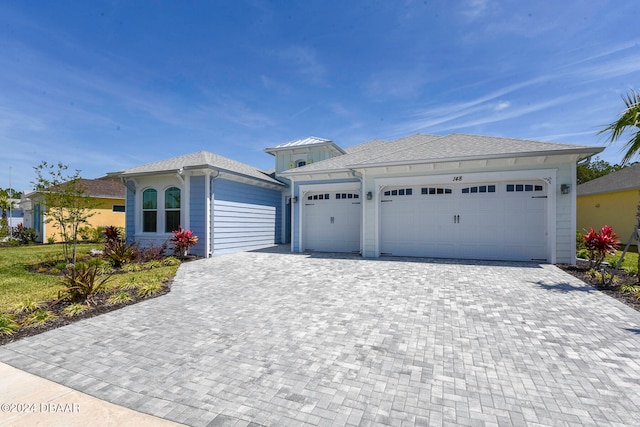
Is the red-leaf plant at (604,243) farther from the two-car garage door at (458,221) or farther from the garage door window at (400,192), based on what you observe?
the garage door window at (400,192)

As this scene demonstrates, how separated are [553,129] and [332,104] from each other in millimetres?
9332

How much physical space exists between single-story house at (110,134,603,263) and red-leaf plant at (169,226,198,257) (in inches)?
19.1

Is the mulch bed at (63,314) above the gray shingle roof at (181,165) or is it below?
below

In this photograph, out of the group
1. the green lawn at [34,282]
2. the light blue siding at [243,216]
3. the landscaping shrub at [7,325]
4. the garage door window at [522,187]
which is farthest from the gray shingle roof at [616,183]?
the landscaping shrub at [7,325]

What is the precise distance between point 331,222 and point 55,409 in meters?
9.91

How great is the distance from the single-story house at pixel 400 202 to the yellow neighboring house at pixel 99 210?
34.0 ft

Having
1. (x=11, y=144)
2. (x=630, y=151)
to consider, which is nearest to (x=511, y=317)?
(x=630, y=151)

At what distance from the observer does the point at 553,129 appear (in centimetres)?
1155

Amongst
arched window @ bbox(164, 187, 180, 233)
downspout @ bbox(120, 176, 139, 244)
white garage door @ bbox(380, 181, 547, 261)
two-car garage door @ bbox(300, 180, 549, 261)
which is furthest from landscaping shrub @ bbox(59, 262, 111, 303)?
white garage door @ bbox(380, 181, 547, 261)

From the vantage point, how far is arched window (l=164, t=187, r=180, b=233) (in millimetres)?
11367

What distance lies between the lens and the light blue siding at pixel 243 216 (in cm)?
1105

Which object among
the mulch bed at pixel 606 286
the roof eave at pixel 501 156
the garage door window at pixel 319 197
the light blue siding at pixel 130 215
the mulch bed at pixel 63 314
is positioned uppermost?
the roof eave at pixel 501 156

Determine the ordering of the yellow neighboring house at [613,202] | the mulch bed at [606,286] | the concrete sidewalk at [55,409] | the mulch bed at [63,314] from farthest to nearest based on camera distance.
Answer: the yellow neighboring house at [613,202], the mulch bed at [606,286], the mulch bed at [63,314], the concrete sidewalk at [55,409]

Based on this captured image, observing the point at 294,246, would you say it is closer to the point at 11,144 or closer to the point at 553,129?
the point at 553,129
